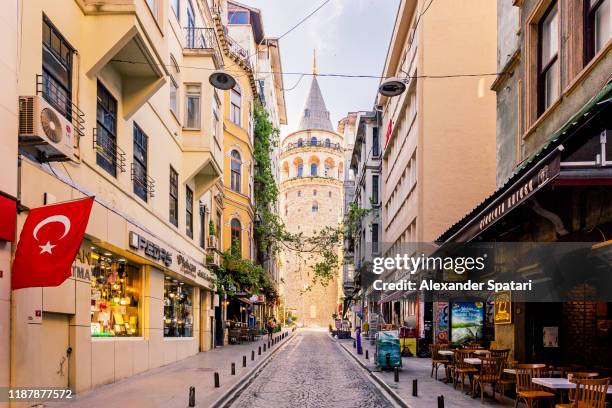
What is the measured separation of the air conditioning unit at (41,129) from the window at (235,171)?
28.0 m

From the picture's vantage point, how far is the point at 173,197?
76.3 feet

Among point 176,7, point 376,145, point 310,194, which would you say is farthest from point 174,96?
point 310,194

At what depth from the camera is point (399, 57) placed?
129 ft

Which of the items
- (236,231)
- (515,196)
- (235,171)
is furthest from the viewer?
(236,231)

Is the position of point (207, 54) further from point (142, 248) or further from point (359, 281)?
point (359, 281)

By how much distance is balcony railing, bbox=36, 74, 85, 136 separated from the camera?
38.4 ft

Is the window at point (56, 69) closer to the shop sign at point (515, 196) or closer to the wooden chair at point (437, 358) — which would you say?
the shop sign at point (515, 196)

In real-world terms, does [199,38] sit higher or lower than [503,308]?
higher

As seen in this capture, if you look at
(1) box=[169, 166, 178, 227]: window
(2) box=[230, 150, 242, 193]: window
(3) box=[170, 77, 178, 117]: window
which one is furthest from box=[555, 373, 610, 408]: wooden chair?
(2) box=[230, 150, 242, 193]: window

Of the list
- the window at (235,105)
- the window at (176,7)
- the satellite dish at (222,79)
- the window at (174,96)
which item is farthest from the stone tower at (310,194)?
the satellite dish at (222,79)

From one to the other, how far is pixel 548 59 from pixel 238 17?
40374mm

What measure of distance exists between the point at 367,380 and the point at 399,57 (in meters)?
25.8

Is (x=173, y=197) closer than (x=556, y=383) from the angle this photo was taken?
No

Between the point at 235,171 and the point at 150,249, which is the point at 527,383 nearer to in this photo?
the point at 150,249
